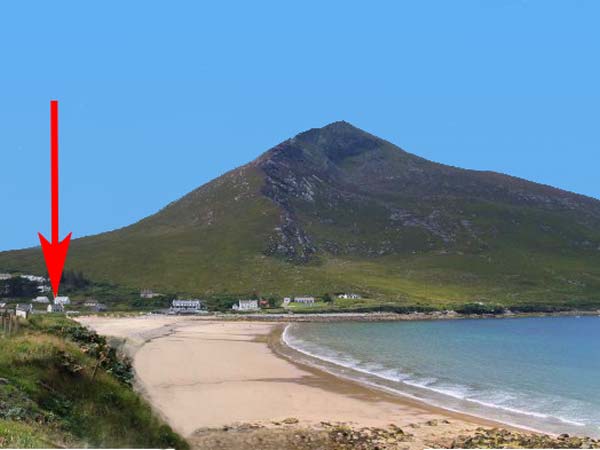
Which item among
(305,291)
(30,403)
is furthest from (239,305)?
(30,403)

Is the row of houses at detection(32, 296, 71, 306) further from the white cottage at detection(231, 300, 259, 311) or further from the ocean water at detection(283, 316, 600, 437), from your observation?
the ocean water at detection(283, 316, 600, 437)

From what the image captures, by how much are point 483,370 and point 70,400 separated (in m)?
42.8

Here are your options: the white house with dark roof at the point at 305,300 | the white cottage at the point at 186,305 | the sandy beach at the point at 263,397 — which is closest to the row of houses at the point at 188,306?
the white cottage at the point at 186,305

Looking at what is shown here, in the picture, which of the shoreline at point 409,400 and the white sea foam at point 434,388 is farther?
the white sea foam at point 434,388

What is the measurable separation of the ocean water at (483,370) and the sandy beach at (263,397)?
3176 mm

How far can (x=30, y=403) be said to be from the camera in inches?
573

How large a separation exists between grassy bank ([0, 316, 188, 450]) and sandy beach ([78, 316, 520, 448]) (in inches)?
225

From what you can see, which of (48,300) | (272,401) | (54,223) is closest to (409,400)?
(272,401)

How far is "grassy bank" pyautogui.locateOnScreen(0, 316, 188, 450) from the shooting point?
45.9 feet

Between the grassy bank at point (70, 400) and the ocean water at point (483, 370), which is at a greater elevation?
the grassy bank at point (70, 400)

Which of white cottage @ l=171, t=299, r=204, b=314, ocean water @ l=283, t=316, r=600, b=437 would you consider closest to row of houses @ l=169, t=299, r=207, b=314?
white cottage @ l=171, t=299, r=204, b=314

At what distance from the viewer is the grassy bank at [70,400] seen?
14.0 meters

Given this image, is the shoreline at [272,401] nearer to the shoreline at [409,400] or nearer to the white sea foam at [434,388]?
the shoreline at [409,400]

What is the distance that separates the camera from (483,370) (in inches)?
2056
